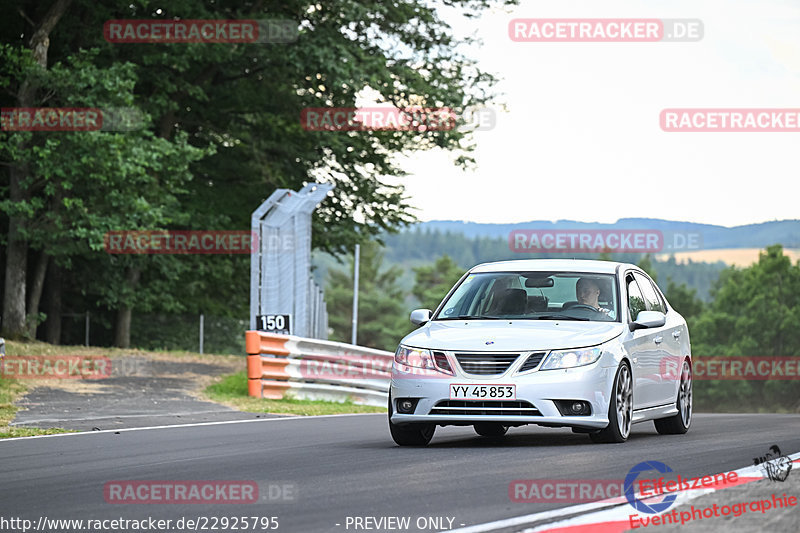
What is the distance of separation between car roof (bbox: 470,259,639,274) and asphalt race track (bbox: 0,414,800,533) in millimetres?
1609

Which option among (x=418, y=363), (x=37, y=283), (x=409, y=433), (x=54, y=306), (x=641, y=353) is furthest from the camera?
(x=54, y=306)

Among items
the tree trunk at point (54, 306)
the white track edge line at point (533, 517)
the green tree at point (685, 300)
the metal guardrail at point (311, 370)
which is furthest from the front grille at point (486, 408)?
the green tree at point (685, 300)

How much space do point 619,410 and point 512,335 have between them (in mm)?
1191

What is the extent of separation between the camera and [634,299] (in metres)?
12.2

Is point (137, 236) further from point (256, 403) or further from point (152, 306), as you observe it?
point (256, 403)

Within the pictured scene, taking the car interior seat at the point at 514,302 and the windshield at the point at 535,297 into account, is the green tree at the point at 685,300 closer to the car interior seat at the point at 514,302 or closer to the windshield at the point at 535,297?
the windshield at the point at 535,297

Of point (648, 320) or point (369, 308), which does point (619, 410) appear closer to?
point (648, 320)

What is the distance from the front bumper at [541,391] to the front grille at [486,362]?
0.06 metres

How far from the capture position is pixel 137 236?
30.5 meters

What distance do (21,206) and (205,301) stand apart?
15.8 m

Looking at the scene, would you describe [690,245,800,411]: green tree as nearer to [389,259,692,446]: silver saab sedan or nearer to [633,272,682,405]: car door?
[633,272,682,405]: car door

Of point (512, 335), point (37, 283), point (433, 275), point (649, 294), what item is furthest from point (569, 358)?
point (433, 275)

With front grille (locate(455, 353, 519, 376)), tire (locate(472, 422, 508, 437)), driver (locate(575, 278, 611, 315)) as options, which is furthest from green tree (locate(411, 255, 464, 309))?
front grille (locate(455, 353, 519, 376))

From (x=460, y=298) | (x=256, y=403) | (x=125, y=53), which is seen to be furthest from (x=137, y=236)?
(x=460, y=298)
